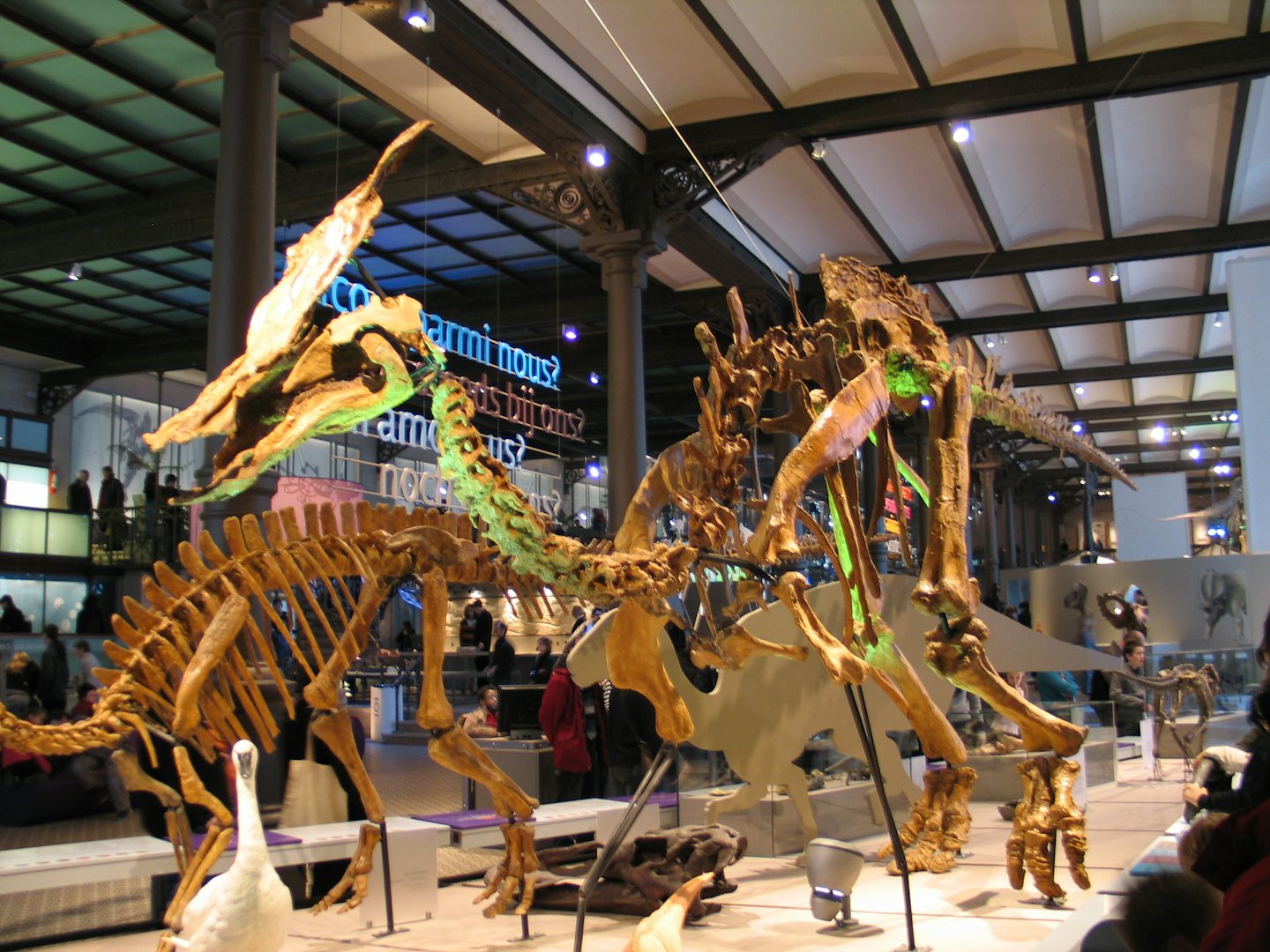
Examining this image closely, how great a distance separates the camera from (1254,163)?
39.9 ft

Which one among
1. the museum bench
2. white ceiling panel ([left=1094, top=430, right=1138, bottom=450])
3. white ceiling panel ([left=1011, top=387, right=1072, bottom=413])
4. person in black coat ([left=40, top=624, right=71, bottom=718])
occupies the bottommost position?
the museum bench

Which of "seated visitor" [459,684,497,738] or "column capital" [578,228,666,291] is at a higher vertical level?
"column capital" [578,228,666,291]

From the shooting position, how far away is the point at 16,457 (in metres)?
18.0

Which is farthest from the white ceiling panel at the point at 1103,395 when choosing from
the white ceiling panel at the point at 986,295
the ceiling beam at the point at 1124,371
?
the white ceiling panel at the point at 986,295

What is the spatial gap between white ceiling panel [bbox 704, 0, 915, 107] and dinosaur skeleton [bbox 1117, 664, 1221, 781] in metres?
6.05

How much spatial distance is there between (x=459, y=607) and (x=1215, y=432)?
18597 mm

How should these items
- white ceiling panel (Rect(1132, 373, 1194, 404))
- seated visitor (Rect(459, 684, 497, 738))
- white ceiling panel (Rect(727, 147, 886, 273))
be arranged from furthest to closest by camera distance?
white ceiling panel (Rect(1132, 373, 1194, 404)), white ceiling panel (Rect(727, 147, 886, 273)), seated visitor (Rect(459, 684, 497, 738))

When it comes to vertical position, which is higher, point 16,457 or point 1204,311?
point 1204,311

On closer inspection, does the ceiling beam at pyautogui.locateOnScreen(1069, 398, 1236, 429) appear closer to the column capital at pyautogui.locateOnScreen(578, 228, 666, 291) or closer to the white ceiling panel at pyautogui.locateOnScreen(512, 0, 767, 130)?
A: the column capital at pyautogui.locateOnScreen(578, 228, 666, 291)

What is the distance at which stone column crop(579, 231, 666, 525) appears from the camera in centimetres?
1140

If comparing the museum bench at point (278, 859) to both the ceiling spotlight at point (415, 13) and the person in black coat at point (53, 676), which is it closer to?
the ceiling spotlight at point (415, 13)

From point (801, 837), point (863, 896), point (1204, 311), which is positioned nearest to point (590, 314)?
point (1204, 311)

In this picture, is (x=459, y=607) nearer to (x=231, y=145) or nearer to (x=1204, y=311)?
(x=1204, y=311)

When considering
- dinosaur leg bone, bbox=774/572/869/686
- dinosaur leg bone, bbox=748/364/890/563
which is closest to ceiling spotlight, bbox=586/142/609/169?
dinosaur leg bone, bbox=748/364/890/563
